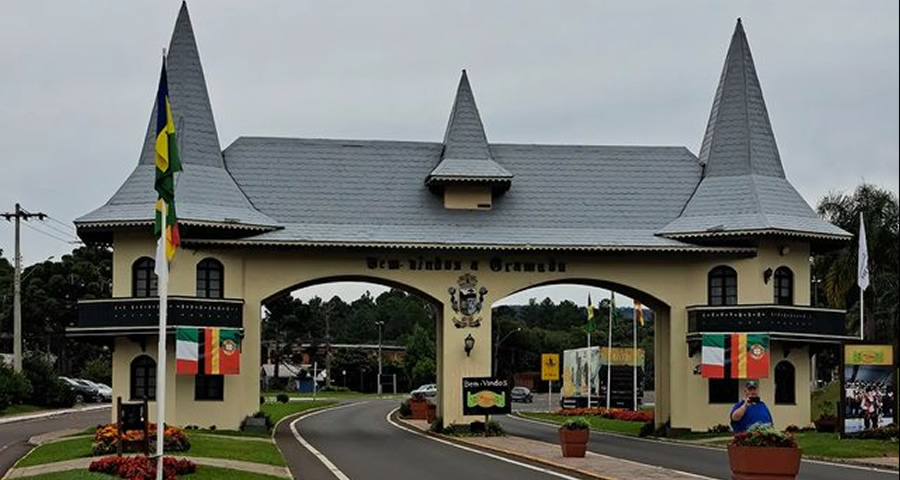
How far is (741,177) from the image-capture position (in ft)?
139

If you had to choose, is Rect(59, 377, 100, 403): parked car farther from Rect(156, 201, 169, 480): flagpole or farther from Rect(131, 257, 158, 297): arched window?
Rect(156, 201, 169, 480): flagpole

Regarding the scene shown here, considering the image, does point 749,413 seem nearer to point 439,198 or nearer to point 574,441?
point 574,441

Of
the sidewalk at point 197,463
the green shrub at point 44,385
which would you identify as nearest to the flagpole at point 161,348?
the sidewalk at point 197,463

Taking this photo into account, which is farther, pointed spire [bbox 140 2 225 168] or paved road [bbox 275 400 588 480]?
pointed spire [bbox 140 2 225 168]

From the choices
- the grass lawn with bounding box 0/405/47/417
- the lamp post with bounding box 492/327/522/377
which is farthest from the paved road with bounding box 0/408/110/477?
the lamp post with bounding box 492/327/522/377

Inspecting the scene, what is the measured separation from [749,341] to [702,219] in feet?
14.6

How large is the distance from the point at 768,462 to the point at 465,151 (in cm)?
2570

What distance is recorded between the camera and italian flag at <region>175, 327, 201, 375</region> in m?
37.4

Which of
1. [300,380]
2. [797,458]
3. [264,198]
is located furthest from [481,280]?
[300,380]

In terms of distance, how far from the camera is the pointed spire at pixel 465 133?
4166 centimetres

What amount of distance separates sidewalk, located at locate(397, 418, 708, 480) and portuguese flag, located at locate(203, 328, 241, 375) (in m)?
6.53

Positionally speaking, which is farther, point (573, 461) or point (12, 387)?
point (12, 387)

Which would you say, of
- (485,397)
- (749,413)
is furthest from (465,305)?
(749,413)

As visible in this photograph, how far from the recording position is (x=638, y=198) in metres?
42.8
